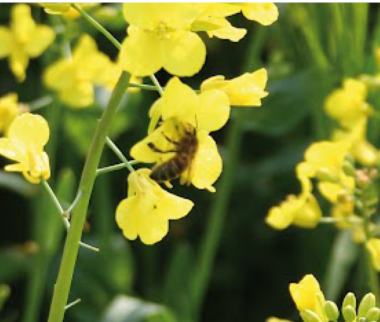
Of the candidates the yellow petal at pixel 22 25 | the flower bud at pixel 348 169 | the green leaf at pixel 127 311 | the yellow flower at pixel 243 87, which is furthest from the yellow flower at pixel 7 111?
the yellow flower at pixel 243 87

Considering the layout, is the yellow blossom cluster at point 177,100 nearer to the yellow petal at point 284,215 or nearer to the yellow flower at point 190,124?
the yellow flower at point 190,124

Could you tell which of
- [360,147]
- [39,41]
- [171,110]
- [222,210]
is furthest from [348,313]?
[39,41]

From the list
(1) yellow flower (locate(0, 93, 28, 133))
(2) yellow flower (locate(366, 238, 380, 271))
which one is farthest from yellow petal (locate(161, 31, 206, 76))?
(1) yellow flower (locate(0, 93, 28, 133))

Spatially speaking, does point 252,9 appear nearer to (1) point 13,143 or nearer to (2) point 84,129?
(1) point 13,143

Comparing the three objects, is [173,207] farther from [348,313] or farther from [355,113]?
[355,113]

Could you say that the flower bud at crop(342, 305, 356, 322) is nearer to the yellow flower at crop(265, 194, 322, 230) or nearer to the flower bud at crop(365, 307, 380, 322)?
the flower bud at crop(365, 307, 380, 322)
